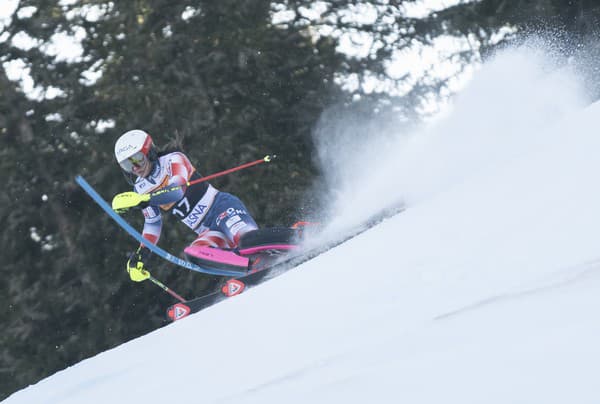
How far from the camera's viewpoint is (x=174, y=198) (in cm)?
711

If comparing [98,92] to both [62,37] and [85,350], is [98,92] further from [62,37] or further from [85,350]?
[85,350]

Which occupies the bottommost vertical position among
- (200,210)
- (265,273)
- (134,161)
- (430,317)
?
(265,273)

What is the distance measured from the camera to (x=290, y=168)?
10828mm

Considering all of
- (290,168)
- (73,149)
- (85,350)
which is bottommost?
(85,350)

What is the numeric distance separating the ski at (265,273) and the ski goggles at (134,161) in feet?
3.82

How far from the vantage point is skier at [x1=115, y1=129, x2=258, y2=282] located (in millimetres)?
6863

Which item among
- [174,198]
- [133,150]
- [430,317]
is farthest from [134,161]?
[430,317]

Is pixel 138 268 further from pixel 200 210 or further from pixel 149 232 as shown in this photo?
pixel 200 210

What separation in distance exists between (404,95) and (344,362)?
8.02 m

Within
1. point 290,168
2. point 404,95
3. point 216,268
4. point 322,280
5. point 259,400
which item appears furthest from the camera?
point 404,95

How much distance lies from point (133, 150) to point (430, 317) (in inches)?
140

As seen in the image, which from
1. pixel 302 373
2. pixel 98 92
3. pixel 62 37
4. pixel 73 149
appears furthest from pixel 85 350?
pixel 302 373

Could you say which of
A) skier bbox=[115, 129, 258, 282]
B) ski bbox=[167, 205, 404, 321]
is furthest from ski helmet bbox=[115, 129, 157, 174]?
ski bbox=[167, 205, 404, 321]

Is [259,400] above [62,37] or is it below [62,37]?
below
